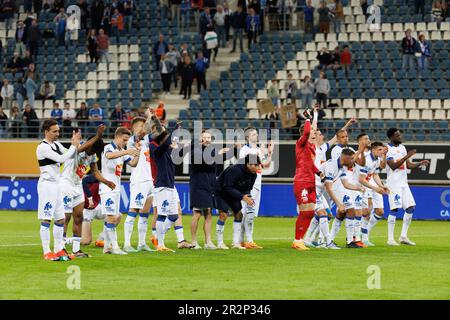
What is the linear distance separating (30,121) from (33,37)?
7573 mm

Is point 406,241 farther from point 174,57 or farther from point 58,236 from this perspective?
point 174,57

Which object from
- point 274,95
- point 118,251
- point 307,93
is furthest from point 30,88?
point 118,251

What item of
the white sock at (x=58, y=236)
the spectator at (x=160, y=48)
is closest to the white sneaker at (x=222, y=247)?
the white sock at (x=58, y=236)

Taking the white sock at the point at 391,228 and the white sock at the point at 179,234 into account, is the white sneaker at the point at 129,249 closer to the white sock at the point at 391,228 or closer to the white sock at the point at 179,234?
the white sock at the point at 179,234

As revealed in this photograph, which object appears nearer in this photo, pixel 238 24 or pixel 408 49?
pixel 408 49

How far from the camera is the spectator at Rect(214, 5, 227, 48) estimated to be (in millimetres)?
45500

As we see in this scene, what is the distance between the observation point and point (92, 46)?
46688 millimetres

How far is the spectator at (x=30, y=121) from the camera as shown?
41125 mm

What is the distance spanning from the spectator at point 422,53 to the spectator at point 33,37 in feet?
57.1

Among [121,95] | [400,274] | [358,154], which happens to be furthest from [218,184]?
[121,95]

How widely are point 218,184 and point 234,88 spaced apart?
70.7 ft

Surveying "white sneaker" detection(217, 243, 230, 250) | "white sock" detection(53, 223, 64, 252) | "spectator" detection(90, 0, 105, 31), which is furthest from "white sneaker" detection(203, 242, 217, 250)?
"spectator" detection(90, 0, 105, 31)
